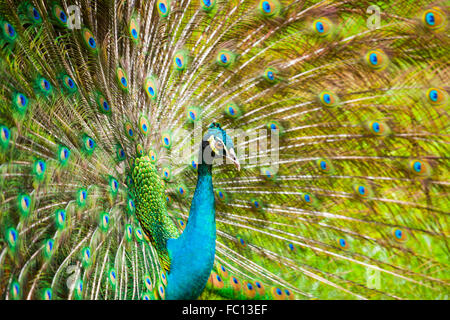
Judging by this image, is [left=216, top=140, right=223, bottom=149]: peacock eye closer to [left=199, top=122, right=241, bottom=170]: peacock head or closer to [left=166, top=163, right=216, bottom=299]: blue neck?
[left=199, top=122, right=241, bottom=170]: peacock head

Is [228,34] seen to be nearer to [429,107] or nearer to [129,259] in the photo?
[429,107]

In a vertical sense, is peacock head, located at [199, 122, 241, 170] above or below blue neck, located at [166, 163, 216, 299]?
above

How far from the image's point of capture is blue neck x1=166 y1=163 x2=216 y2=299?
1.79m

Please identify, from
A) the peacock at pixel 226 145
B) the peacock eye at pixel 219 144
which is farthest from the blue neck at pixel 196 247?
the peacock eye at pixel 219 144

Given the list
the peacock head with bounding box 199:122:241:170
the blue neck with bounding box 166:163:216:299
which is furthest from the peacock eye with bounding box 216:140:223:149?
the blue neck with bounding box 166:163:216:299

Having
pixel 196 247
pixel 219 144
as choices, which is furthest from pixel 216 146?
pixel 196 247

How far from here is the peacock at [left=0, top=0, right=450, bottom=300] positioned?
5.53 feet

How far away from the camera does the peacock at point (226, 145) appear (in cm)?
169

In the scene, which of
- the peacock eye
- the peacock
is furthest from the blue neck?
the peacock eye

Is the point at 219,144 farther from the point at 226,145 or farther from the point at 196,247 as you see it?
the point at 196,247

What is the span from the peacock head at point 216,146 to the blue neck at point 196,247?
0.04 meters

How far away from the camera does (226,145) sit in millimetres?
1706

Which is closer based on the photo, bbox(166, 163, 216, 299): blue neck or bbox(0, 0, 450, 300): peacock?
bbox(0, 0, 450, 300): peacock

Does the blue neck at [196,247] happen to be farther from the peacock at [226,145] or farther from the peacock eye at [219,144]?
the peacock eye at [219,144]
